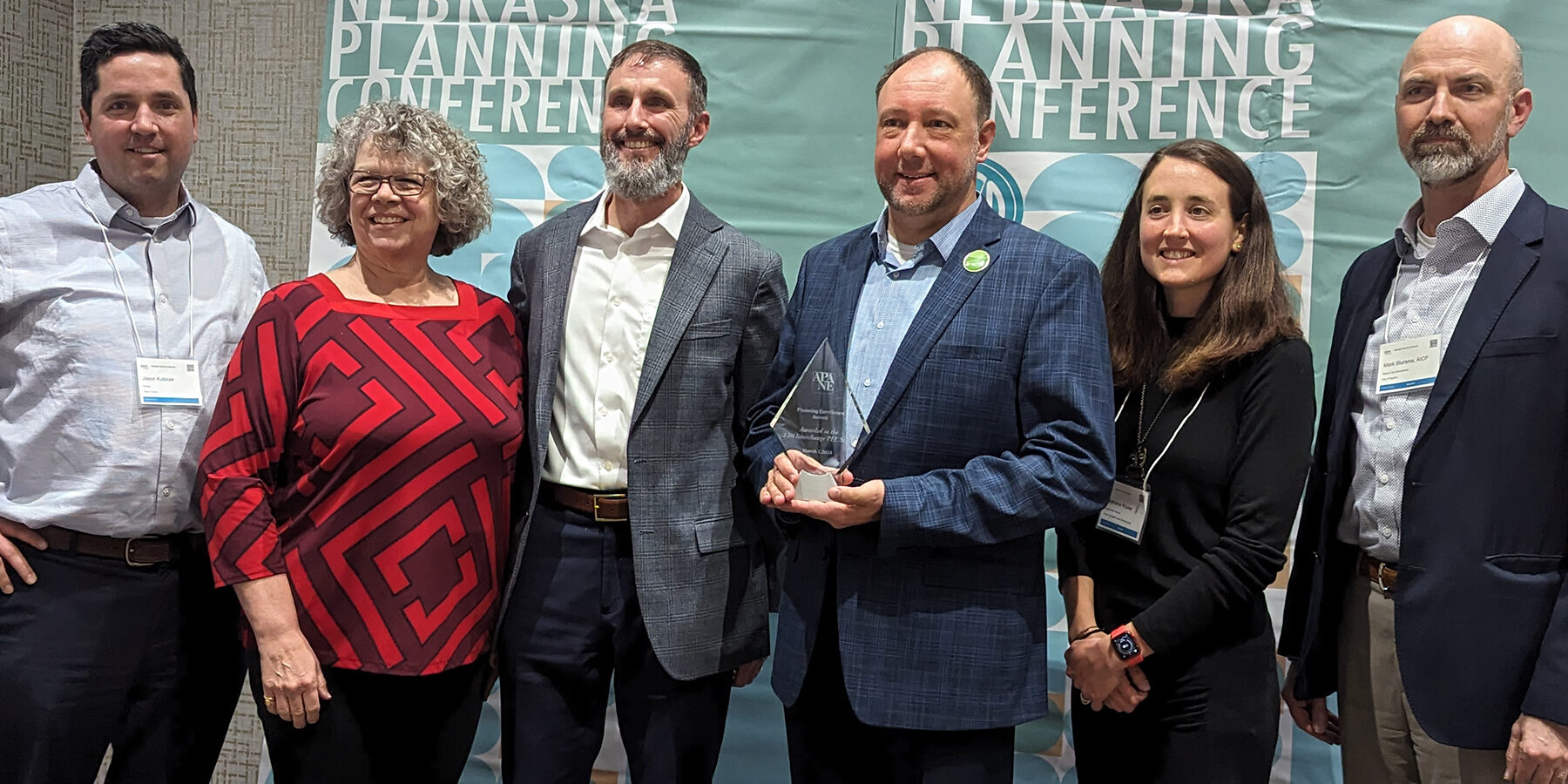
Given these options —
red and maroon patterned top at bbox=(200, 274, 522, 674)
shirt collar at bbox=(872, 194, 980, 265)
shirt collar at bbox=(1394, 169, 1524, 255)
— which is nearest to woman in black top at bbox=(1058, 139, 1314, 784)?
shirt collar at bbox=(1394, 169, 1524, 255)

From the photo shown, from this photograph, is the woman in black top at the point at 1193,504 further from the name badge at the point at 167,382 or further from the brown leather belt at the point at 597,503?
the name badge at the point at 167,382

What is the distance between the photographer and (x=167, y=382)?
2404 mm

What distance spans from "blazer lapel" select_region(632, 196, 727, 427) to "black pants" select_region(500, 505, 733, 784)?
0.31 m

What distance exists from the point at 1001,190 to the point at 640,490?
5.20 ft

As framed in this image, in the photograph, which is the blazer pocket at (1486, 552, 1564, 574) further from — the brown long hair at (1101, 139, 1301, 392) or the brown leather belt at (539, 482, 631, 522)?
the brown leather belt at (539, 482, 631, 522)

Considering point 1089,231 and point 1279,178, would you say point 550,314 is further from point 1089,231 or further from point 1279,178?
point 1279,178

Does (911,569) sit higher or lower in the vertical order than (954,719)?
higher

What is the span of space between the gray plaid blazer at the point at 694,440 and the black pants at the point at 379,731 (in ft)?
0.70

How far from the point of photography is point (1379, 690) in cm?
225

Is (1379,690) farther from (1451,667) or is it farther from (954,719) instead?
(954,719)

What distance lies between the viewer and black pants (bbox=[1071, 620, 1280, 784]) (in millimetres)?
2119

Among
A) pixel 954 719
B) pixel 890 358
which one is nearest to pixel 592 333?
pixel 890 358

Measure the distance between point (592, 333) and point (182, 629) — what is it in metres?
1.13

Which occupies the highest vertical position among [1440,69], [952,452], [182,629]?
[1440,69]
